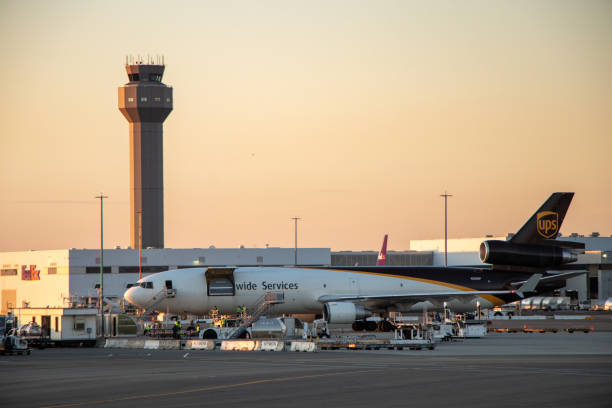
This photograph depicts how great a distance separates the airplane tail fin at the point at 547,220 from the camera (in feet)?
240

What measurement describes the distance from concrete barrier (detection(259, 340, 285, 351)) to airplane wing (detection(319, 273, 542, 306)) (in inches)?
742

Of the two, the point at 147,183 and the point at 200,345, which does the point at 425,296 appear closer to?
the point at 200,345

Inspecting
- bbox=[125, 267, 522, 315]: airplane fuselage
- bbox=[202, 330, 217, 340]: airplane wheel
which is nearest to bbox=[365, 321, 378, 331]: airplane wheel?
bbox=[125, 267, 522, 315]: airplane fuselage

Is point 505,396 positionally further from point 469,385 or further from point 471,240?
point 471,240

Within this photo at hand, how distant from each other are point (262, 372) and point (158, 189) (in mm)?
140477

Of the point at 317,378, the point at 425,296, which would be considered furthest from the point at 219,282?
the point at 317,378

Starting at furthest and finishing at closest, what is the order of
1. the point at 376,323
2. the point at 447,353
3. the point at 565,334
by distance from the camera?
the point at 376,323
the point at 565,334
the point at 447,353

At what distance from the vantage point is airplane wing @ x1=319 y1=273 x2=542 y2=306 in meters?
70.4

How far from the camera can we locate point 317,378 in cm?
3566

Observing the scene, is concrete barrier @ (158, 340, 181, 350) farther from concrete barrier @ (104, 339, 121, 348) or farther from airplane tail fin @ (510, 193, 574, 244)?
airplane tail fin @ (510, 193, 574, 244)

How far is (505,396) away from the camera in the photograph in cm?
2956

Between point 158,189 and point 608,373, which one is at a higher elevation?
point 158,189

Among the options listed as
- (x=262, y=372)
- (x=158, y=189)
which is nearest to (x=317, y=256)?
(x=158, y=189)

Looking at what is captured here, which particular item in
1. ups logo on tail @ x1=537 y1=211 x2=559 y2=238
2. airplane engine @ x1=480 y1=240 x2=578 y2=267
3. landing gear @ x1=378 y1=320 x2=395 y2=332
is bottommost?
landing gear @ x1=378 y1=320 x2=395 y2=332
